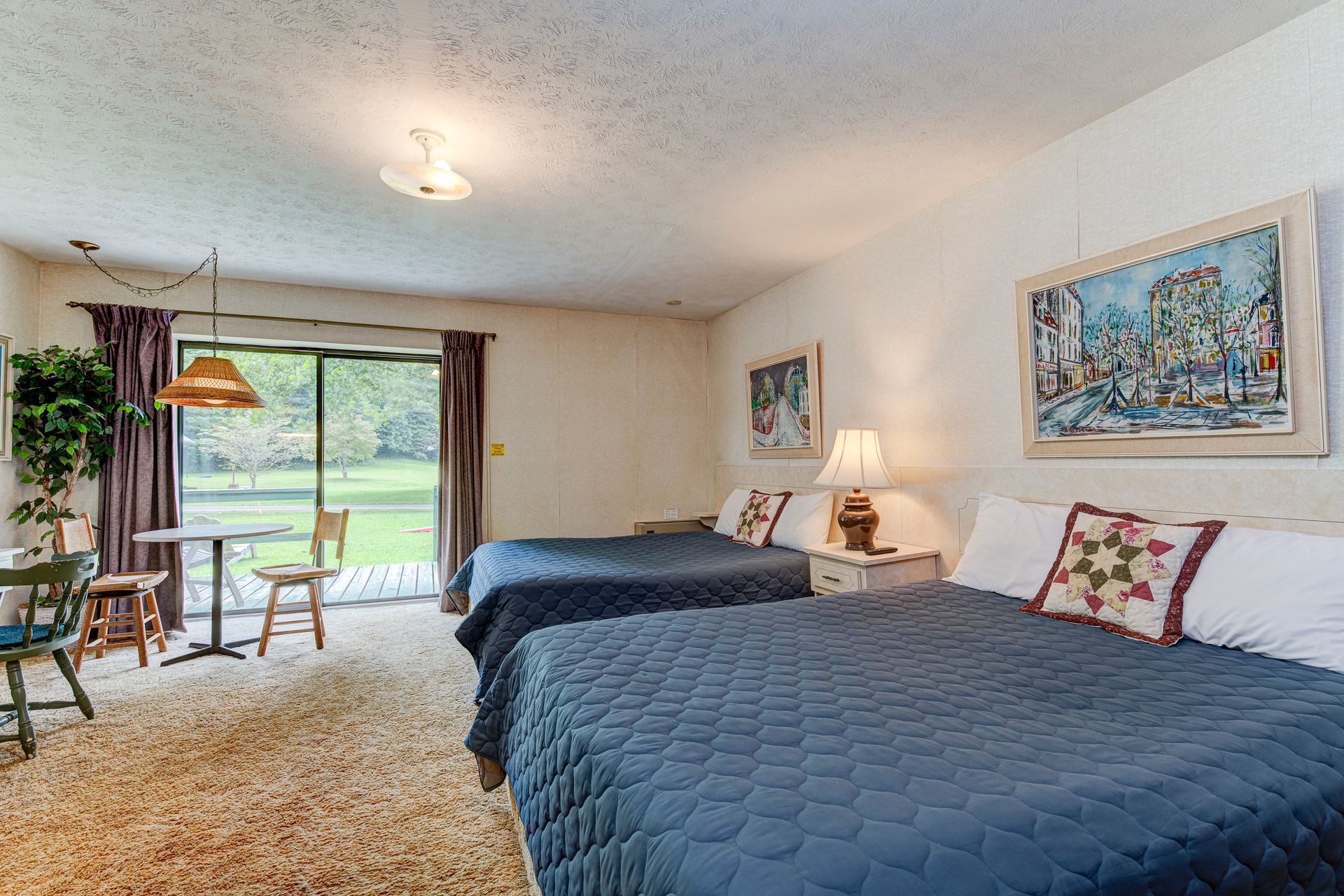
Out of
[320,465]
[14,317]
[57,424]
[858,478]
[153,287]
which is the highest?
[153,287]

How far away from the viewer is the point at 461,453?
4918 mm

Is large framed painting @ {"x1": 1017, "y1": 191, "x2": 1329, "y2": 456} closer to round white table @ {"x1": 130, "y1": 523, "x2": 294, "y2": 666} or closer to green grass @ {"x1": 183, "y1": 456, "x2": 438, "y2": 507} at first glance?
round white table @ {"x1": 130, "y1": 523, "x2": 294, "y2": 666}

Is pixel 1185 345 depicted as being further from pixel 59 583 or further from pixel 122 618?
pixel 122 618

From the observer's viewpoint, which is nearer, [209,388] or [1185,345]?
[1185,345]

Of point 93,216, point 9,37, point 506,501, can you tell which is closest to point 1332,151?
point 9,37

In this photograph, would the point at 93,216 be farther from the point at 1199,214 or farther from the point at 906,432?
the point at 1199,214

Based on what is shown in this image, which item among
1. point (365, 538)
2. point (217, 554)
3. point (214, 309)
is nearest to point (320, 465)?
point (365, 538)

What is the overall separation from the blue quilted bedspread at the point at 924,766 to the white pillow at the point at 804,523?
1.81m

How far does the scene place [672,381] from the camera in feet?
18.5

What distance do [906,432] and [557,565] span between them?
2069mm

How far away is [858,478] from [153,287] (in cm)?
490

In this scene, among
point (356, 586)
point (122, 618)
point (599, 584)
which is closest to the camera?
point (599, 584)

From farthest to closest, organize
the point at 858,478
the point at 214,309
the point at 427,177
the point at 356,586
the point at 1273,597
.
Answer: the point at 356,586
the point at 214,309
the point at 858,478
the point at 427,177
the point at 1273,597

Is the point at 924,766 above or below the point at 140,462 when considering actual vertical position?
below
